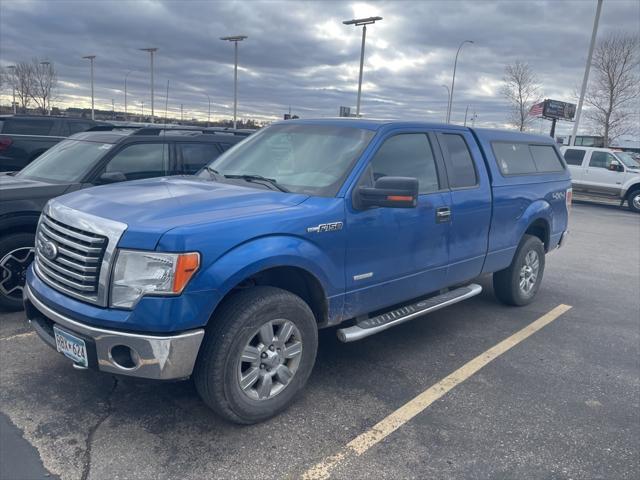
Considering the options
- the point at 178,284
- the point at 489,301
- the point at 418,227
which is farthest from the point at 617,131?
the point at 178,284

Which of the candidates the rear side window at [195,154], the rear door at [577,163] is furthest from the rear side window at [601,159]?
the rear side window at [195,154]

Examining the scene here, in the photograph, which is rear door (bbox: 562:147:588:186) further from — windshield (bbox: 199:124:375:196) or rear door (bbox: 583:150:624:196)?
windshield (bbox: 199:124:375:196)

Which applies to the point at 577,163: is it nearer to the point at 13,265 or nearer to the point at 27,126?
the point at 27,126

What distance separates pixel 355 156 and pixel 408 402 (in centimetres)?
177

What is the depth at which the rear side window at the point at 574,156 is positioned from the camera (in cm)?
1908

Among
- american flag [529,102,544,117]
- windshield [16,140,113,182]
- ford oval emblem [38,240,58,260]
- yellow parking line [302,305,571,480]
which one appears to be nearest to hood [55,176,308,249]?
ford oval emblem [38,240,58,260]

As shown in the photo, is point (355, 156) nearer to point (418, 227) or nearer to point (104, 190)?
point (418, 227)

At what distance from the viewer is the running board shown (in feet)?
12.2

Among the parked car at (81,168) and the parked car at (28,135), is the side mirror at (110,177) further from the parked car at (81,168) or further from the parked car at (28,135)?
the parked car at (28,135)

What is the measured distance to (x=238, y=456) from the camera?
9.91ft

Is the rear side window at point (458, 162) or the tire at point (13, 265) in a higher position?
the rear side window at point (458, 162)

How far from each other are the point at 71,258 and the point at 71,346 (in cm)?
50

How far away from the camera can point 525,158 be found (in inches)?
233

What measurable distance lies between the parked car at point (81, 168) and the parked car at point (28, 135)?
118 inches
